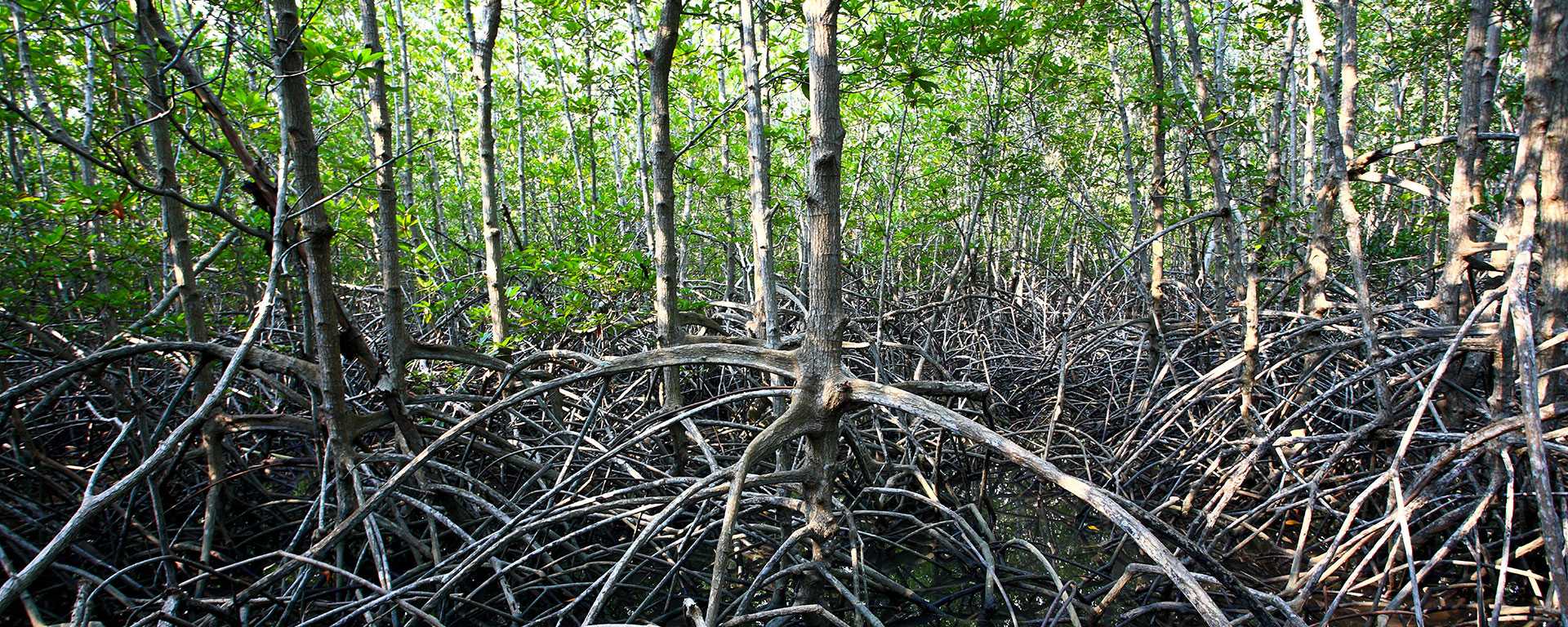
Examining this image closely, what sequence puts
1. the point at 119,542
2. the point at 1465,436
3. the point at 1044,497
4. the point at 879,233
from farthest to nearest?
the point at 879,233 < the point at 1044,497 < the point at 119,542 < the point at 1465,436

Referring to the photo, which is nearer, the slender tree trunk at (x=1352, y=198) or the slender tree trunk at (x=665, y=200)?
the slender tree trunk at (x=1352, y=198)

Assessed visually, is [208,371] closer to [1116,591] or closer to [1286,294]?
[1116,591]

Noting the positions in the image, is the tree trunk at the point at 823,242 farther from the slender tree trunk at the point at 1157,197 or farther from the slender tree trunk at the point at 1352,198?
the slender tree trunk at the point at 1157,197

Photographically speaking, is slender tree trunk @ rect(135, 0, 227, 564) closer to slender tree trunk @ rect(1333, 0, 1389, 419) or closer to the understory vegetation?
the understory vegetation

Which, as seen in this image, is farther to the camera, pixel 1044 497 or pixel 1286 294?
pixel 1286 294

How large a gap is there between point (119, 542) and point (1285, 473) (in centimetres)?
399

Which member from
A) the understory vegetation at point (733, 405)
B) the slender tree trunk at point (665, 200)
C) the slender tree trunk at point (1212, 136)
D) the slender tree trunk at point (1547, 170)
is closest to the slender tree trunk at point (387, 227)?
the understory vegetation at point (733, 405)

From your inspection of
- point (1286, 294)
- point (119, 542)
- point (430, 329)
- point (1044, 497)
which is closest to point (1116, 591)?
point (1044, 497)

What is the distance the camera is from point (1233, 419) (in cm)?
362

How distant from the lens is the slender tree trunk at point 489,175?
3.37 meters

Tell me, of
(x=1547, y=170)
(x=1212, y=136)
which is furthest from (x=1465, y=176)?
(x=1212, y=136)

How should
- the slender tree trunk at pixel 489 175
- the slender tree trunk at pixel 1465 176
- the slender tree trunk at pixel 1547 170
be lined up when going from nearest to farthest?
the slender tree trunk at pixel 1547 170
the slender tree trunk at pixel 1465 176
the slender tree trunk at pixel 489 175

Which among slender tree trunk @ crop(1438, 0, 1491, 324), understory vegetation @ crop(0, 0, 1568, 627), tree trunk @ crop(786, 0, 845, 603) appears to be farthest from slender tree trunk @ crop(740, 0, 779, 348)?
slender tree trunk @ crop(1438, 0, 1491, 324)

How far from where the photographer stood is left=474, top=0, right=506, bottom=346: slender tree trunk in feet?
11.0
